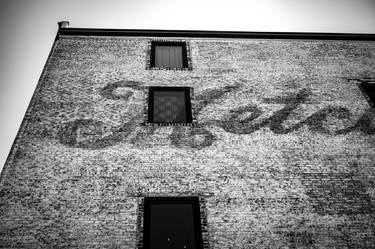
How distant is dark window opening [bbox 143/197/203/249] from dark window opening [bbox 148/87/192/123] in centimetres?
250

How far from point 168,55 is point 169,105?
2582 millimetres

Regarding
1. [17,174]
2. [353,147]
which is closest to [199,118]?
[353,147]

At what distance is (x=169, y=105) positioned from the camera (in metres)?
9.33

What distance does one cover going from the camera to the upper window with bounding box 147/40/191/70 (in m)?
10.6

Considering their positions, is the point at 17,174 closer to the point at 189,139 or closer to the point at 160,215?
the point at 160,215

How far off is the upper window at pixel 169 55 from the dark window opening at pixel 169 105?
3.43 ft

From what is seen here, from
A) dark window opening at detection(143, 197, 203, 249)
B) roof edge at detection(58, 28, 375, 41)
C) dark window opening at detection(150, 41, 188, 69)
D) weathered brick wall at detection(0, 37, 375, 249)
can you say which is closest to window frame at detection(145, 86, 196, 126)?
weathered brick wall at detection(0, 37, 375, 249)

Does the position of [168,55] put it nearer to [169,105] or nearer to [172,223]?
[169,105]

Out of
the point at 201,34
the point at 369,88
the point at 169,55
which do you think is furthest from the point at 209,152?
the point at 369,88

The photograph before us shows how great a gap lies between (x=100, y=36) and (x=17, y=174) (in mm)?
5904

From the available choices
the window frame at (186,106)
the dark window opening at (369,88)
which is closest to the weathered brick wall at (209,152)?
the window frame at (186,106)

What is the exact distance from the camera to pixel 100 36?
11367 millimetres

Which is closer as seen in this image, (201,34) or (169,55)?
(169,55)

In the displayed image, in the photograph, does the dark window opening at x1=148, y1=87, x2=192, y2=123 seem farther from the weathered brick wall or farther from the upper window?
the upper window
